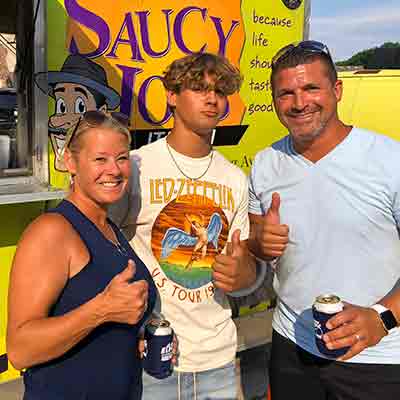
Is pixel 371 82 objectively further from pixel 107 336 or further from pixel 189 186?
pixel 107 336

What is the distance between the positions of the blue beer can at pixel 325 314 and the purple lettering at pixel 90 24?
198 centimetres

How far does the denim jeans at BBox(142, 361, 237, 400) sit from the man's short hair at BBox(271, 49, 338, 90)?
1225 mm

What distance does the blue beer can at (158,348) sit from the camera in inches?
78.5

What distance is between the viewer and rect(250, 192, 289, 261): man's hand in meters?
2.13

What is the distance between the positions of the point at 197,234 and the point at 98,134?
2.06 feet

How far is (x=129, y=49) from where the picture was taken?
3.31m

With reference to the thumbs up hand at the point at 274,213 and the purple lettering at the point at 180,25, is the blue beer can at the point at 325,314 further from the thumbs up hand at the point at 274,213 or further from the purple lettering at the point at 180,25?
the purple lettering at the point at 180,25

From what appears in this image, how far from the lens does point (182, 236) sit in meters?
2.26

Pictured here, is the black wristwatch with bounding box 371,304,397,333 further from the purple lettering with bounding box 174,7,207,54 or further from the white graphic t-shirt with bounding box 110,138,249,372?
the purple lettering with bounding box 174,7,207,54

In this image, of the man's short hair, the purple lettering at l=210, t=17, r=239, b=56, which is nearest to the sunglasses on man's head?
the man's short hair

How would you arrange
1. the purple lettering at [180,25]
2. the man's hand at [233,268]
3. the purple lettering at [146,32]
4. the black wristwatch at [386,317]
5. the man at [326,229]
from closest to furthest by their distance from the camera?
the black wristwatch at [386,317], the man at [326,229], the man's hand at [233,268], the purple lettering at [146,32], the purple lettering at [180,25]

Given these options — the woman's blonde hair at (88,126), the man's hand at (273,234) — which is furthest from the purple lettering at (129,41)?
the man's hand at (273,234)

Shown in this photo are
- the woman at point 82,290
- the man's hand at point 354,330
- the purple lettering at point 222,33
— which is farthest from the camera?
the purple lettering at point 222,33

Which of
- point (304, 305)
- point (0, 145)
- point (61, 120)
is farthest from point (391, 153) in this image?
point (0, 145)
